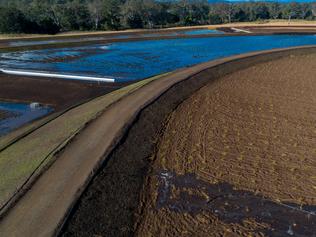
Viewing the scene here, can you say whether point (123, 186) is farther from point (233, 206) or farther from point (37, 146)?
point (37, 146)

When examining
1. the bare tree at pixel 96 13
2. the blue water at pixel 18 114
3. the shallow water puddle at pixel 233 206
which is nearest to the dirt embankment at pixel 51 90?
the blue water at pixel 18 114

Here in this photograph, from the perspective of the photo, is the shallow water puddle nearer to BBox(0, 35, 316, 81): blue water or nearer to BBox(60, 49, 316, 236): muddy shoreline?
BBox(60, 49, 316, 236): muddy shoreline

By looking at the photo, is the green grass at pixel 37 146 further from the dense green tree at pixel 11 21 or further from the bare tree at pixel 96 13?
the bare tree at pixel 96 13

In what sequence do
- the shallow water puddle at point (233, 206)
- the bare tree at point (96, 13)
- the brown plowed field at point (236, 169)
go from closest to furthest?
the shallow water puddle at point (233, 206) < the brown plowed field at point (236, 169) < the bare tree at point (96, 13)

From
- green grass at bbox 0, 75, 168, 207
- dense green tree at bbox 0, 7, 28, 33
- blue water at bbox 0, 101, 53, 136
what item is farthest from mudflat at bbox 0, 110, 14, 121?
dense green tree at bbox 0, 7, 28, 33

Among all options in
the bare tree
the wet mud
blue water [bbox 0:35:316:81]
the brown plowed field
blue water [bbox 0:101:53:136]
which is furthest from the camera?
the bare tree

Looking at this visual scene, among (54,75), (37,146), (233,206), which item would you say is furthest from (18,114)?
(233,206)
